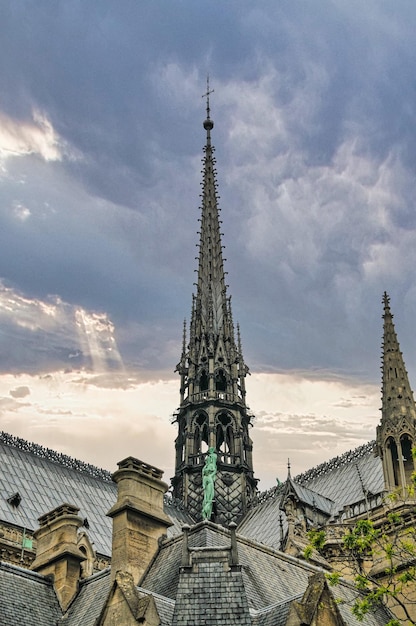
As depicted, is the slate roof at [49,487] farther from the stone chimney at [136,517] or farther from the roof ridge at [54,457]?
the stone chimney at [136,517]

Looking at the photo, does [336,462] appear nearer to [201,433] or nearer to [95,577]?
[201,433]

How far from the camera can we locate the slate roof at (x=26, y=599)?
20234 mm

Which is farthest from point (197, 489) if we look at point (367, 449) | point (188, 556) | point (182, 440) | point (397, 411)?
point (188, 556)

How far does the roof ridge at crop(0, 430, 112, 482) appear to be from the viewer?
5140 cm

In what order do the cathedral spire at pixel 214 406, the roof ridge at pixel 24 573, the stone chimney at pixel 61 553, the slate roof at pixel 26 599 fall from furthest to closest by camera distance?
the cathedral spire at pixel 214 406, the stone chimney at pixel 61 553, the roof ridge at pixel 24 573, the slate roof at pixel 26 599

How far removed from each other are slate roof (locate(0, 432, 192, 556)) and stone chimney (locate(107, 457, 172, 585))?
75.2 feet

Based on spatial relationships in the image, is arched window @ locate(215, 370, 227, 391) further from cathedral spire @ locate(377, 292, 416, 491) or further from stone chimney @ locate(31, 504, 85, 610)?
stone chimney @ locate(31, 504, 85, 610)

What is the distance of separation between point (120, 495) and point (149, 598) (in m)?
5.58

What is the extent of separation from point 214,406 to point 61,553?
1552 inches

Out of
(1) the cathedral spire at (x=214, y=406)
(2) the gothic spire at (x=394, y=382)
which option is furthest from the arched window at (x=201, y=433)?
(2) the gothic spire at (x=394, y=382)

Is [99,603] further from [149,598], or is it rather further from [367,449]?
[367,449]

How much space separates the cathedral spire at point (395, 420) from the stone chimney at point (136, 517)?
65.2 feet

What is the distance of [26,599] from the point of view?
69.5ft

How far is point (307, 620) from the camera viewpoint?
16172mm
